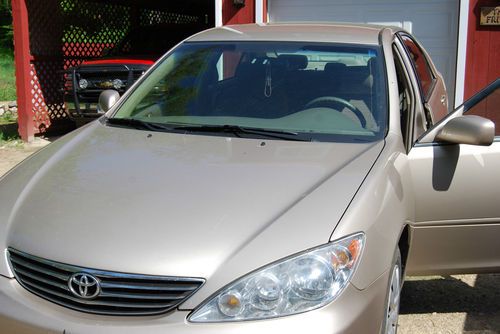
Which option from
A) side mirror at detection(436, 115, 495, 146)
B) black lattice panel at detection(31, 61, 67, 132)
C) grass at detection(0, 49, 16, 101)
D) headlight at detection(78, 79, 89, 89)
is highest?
side mirror at detection(436, 115, 495, 146)

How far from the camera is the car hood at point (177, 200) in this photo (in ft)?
7.10

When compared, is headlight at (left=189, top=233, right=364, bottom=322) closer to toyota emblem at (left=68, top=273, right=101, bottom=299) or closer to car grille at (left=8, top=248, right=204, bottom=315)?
car grille at (left=8, top=248, right=204, bottom=315)

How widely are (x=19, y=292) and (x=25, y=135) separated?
7.84m

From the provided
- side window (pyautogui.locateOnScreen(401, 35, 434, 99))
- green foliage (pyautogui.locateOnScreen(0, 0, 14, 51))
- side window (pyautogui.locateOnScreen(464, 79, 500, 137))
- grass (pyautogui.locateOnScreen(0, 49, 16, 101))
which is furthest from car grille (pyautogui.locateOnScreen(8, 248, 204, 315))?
green foliage (pyautogui.locateOnScreen(0, 0, 14, 51))

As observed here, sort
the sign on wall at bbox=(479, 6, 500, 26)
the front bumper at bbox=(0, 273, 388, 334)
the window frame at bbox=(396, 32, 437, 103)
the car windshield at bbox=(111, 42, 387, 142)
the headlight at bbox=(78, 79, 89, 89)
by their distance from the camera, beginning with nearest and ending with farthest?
1. the front bumper at bbox=(0, 273, 388, 334)
2. the car windshield at bbox=(111, 42, 387, 142)
3. the window frame at bbox=(396, 32, 437, 103)
4. the sign on wall at bbox=(479, 6, 500, 26)
5. the headlight at bbox=(78, 79, 89, 89)

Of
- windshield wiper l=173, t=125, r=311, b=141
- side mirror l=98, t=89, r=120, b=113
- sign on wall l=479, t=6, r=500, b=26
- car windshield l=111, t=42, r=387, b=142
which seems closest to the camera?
windshield wiper l=173, t=125, r=311, b=141

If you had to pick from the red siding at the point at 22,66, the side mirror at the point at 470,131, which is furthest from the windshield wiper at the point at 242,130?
the red siding at the point at 22,66

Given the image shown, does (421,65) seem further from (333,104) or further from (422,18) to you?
(422,18)

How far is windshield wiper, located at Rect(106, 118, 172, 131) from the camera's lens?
3.30m

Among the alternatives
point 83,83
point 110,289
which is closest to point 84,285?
point 110,289

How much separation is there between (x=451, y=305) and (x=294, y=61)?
1.81 m

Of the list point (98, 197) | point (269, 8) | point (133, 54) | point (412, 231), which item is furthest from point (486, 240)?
point (133, 54)

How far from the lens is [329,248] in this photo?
2160 mm

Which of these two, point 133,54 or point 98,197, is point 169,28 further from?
point 98,197
